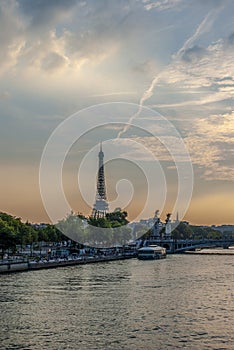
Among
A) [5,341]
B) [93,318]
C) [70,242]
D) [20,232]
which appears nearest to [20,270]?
[20,232]

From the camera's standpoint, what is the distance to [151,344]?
102 feet

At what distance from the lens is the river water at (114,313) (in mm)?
31859

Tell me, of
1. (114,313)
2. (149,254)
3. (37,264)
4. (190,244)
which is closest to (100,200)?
(190,244)

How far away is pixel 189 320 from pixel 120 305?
7.32 meters

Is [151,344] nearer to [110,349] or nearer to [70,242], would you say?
[110,349]

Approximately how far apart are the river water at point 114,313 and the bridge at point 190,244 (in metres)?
84.8

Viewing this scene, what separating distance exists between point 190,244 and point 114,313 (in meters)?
124

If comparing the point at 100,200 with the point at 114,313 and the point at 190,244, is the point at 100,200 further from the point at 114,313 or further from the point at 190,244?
the point at 114,313

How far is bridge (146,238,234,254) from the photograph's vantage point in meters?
148

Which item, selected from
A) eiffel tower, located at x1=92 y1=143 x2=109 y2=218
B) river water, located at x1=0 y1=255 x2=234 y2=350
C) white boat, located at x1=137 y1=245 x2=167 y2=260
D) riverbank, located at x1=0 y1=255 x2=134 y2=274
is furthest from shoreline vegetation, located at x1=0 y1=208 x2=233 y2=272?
river water, located at x1=0 y1=255 x2=234 y2=350

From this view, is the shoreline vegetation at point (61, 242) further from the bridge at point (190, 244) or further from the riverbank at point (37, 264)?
the bridge at point (190, 244)

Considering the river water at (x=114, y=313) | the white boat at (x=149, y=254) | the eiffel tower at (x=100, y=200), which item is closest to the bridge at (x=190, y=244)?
the eiffel tower at (x=100, y=200)

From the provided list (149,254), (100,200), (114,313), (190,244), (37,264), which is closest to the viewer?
(114,313)

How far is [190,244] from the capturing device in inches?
6412
